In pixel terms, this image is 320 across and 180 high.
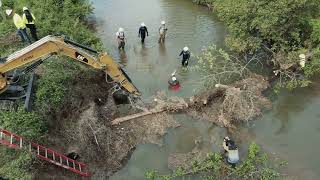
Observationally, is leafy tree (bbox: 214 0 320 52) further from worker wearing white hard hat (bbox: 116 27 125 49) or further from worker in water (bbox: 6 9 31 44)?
worker in water (bbox: 6 9 31 44)

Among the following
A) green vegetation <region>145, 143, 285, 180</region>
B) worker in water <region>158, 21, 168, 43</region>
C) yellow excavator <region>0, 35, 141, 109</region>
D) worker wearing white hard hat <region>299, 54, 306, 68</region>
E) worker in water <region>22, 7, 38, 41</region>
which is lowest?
green vegetation <region>145, 143, 285, 180</region>

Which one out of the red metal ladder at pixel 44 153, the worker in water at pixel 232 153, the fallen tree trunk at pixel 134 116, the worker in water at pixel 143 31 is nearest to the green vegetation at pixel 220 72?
the fallen tree trunk at pixel 134 116

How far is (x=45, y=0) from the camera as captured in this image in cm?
1891

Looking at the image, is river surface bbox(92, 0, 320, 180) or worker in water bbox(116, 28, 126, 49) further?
worker in water bbox(116, 28, 126, 49)

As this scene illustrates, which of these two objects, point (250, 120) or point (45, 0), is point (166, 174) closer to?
point (250, 120)

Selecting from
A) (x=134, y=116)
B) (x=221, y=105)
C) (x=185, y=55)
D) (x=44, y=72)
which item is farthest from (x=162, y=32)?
(x=44, y=72)

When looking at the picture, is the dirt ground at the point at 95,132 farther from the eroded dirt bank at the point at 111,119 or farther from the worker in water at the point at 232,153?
the worker in water at the point at 232,153

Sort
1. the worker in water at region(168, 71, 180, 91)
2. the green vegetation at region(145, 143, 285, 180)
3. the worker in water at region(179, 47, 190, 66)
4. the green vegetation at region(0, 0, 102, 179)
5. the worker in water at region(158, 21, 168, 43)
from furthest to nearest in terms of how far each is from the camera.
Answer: the worker in water at region(158, 21, 168, 43), the worker in water at region(179, 47, 190, 66), the worker in water at region(168, 71, 180, 91), the green vegetation at region(145, 143, 285, 180), the green vegetation at region(0, 0, 102, 179)

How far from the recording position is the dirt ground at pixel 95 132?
440 inches

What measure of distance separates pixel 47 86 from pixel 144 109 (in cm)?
340

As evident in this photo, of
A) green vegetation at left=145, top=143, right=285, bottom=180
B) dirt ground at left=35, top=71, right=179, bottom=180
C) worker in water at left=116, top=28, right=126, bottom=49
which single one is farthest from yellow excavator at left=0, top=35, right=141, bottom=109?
worker in water at left=116, top=28, right=126, bottom=49

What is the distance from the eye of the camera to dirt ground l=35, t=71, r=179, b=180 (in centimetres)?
1117

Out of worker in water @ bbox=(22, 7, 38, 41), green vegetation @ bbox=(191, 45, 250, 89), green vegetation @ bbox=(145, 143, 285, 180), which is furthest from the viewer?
green vegetation @ bbox=(191, 45, 250, 89)

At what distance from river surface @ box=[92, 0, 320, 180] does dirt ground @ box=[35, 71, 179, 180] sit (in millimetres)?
394
